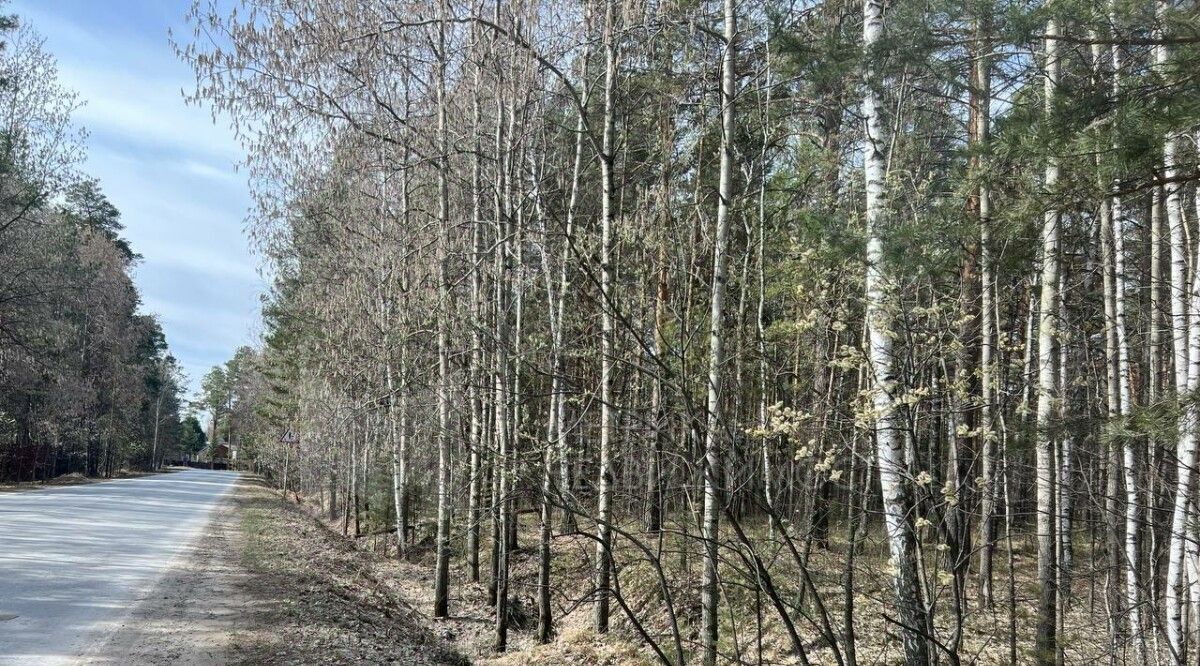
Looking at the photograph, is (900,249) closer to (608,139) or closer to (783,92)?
(608,139)

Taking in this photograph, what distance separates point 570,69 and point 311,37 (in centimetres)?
353

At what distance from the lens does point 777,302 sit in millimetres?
13570

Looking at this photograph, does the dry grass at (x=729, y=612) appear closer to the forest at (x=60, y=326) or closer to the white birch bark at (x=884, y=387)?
the white birch bark at (x=884, y=387)

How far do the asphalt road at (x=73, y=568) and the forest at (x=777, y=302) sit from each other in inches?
146

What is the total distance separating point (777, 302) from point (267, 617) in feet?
29.7

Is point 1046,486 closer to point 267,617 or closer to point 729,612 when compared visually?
point 729,612

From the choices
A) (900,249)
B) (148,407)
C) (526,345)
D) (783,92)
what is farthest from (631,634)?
(148,407)

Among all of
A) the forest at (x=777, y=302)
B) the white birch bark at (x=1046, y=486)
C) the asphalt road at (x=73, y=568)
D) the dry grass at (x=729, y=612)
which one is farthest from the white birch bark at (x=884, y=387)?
the asphalt road at (x=73, y=568)

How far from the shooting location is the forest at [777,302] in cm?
510

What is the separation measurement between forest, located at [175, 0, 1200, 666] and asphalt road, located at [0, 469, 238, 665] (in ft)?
12.2

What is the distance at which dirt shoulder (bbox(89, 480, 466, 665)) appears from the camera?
7070 mm

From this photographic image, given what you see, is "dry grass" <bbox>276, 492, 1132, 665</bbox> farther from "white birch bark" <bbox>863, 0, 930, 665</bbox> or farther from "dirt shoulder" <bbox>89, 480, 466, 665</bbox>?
"white birch bark" <bbox>863, 0, 930, 665</bbox>

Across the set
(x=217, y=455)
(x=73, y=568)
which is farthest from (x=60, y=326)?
(x=217, y=455)

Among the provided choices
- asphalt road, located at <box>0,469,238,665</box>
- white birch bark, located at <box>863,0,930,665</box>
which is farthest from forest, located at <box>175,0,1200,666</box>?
asphalt road, located at <box>0,469,238,665</box>
